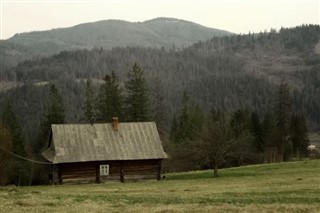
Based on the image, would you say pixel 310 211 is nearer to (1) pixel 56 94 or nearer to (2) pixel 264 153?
(1) pixel 56 94

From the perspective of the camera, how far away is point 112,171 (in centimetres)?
5434

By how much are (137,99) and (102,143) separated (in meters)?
17.9

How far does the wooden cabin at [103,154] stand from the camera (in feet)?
173

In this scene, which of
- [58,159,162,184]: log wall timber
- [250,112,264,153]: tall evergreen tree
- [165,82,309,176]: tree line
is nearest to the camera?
[58,159,162,184]: log wall timber

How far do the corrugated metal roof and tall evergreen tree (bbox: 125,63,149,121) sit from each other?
42.9 feet

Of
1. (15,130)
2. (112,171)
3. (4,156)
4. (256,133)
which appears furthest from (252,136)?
(4,156)

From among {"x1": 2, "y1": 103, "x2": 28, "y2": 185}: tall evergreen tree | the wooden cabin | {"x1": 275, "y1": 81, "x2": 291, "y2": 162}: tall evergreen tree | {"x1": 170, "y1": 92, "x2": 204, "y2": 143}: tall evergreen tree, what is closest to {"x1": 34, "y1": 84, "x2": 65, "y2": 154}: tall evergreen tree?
{"x1": 2, "y1": 103, "x2": 28, "y2": 185}: tall evergreen tree

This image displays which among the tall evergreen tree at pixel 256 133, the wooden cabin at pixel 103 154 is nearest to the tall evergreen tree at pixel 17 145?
the wooden cabin at pixel 103 154

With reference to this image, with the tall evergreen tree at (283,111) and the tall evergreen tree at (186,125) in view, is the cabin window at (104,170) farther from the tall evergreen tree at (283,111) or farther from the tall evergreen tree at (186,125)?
the tall evergreen tree at (283,111)

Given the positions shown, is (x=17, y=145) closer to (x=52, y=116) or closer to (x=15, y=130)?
(x=15, y=130)

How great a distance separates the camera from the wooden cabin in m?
52.8

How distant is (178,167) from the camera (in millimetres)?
77125

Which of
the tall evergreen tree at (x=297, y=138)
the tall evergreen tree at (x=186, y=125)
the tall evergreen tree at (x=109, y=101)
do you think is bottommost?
the tall evergreen tree at (x=297, y=138)

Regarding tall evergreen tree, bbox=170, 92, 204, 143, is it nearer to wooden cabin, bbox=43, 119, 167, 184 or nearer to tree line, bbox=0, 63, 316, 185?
tree line, bbox=0, 63, 316, 185
